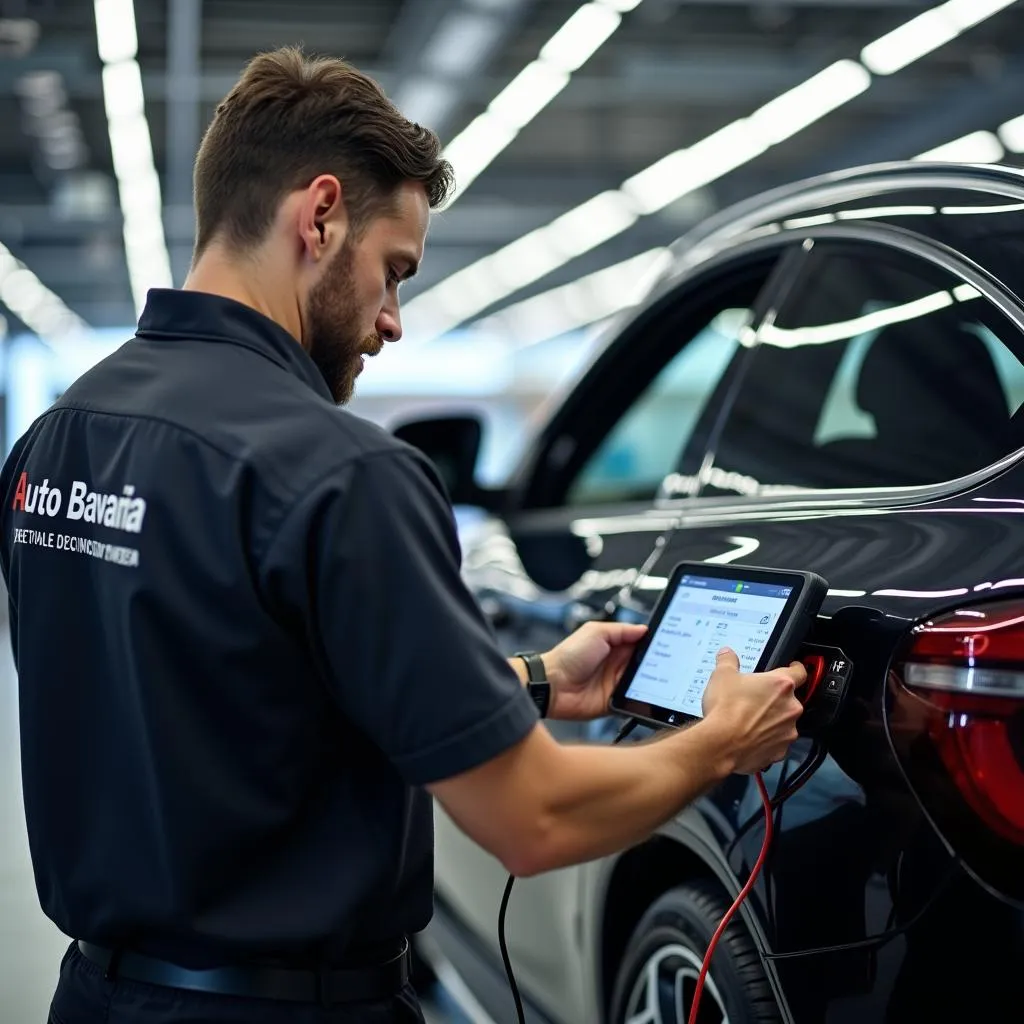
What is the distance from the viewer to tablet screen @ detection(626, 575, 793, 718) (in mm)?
1761

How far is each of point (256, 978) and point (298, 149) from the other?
859mm

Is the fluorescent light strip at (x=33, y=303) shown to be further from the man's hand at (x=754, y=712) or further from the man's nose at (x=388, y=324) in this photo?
the man's hand at (x=754, y=712)

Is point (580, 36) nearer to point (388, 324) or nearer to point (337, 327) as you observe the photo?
point (388, 324)

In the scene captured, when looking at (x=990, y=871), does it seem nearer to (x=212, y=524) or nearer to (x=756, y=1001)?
(x=756, y=1001)

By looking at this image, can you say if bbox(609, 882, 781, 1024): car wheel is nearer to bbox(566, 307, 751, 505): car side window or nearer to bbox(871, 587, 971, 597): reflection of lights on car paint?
bbox(871, 587, 971, 597): reflection of lights on car paint

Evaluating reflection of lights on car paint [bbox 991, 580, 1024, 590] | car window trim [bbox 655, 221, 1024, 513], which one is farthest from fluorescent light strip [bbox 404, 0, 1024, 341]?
reflection of lights on car paint [bbox 991, 580, 1024, 590]

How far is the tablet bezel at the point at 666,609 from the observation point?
1.70 m

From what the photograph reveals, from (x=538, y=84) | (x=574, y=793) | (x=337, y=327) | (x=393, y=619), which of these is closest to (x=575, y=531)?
(x=337, y=327)

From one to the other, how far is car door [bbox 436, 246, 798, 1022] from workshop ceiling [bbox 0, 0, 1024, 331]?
6713 mm

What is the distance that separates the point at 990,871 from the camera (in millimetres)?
1483

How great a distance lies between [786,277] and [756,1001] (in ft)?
4.01

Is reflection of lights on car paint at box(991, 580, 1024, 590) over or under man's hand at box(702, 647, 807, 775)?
over

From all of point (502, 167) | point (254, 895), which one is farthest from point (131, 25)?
point (254, 895)

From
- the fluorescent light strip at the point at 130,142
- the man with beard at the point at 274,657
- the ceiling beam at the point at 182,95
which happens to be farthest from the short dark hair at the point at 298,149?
the ceiling beam at the point at 182,95
